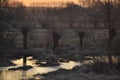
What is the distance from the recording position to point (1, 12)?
48.5 metres

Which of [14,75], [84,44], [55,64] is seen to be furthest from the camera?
[84,44]

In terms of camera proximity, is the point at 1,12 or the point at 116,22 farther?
the point at 116,22

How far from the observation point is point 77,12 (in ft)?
424

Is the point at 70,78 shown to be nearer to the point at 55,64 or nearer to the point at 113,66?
the point at 113,66

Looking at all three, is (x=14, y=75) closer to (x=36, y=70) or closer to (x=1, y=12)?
(x=36, y=70)

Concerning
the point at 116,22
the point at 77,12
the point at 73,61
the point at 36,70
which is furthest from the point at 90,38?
the point at 77,12

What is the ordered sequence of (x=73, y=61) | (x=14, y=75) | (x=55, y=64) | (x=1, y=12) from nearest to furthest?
(x=14, y=75) < (x=55, y=64) < (x=73, y=61) < (x=1, y=12)

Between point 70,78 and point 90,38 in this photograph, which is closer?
point 70,78

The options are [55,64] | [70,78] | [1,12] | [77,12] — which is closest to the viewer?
[70,78]

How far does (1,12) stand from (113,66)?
2127 cm

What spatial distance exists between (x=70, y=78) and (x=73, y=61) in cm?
1400

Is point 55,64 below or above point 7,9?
below

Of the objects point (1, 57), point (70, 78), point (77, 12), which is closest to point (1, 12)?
point (1, 57)

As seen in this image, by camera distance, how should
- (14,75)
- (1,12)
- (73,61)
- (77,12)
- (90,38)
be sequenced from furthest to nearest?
(77,12) → (90,38) → (1,12) → (73,61) → (14,75)
